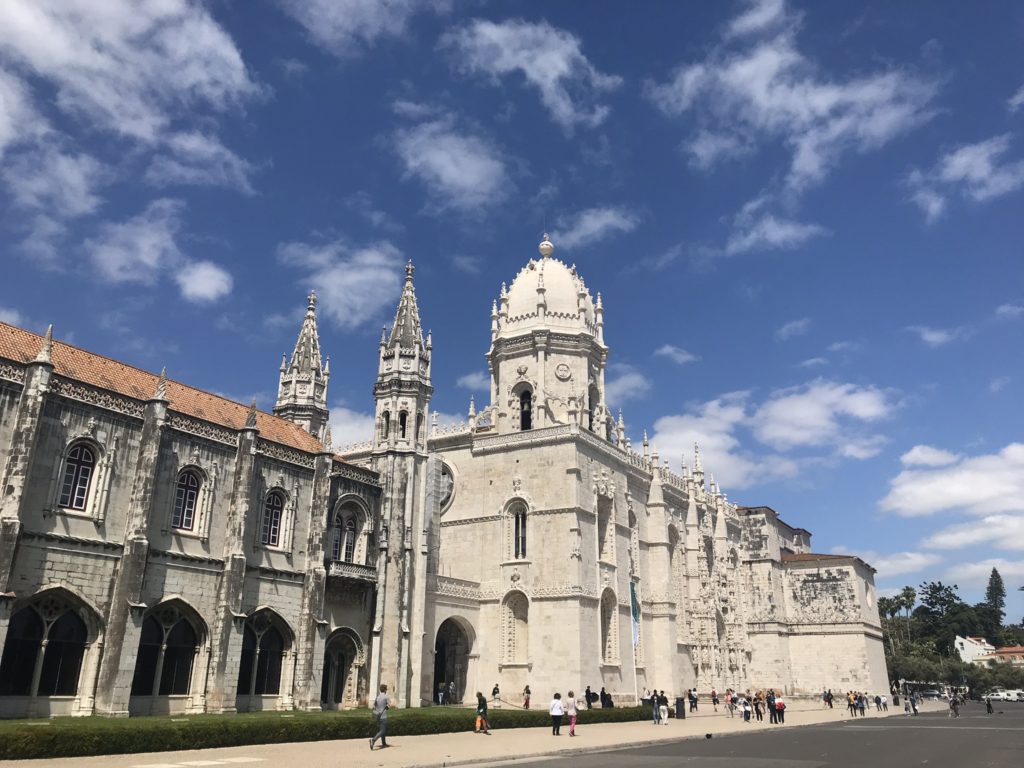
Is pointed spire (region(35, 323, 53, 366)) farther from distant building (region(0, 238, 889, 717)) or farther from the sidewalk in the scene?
the sidewalk

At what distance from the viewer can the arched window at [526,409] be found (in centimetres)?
4862

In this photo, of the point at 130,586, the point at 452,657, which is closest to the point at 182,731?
the point at 130,586

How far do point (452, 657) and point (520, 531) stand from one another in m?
7.59

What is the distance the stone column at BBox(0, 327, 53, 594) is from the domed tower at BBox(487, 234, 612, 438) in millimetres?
27514

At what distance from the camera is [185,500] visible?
1152 inches

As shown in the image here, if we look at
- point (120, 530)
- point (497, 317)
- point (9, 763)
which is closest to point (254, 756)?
point (9, 763)

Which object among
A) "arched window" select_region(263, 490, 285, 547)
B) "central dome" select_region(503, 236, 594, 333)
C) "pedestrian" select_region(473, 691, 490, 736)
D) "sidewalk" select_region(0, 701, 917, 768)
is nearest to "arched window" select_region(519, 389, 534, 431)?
"central dome" select_region(503, 236, 594, 333)

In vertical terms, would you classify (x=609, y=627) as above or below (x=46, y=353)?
below

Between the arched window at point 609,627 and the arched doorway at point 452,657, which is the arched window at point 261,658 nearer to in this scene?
the arched doorway at point 452,657

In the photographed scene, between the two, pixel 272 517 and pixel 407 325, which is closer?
pixel 272 517

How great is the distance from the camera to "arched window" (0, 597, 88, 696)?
2362 cm

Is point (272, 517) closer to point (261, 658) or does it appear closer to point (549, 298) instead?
point (261, 658)

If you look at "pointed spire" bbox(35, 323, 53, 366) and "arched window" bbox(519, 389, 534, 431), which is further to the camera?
"arched window" bbox(519, 389, 534, 431)

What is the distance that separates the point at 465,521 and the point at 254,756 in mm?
27901
